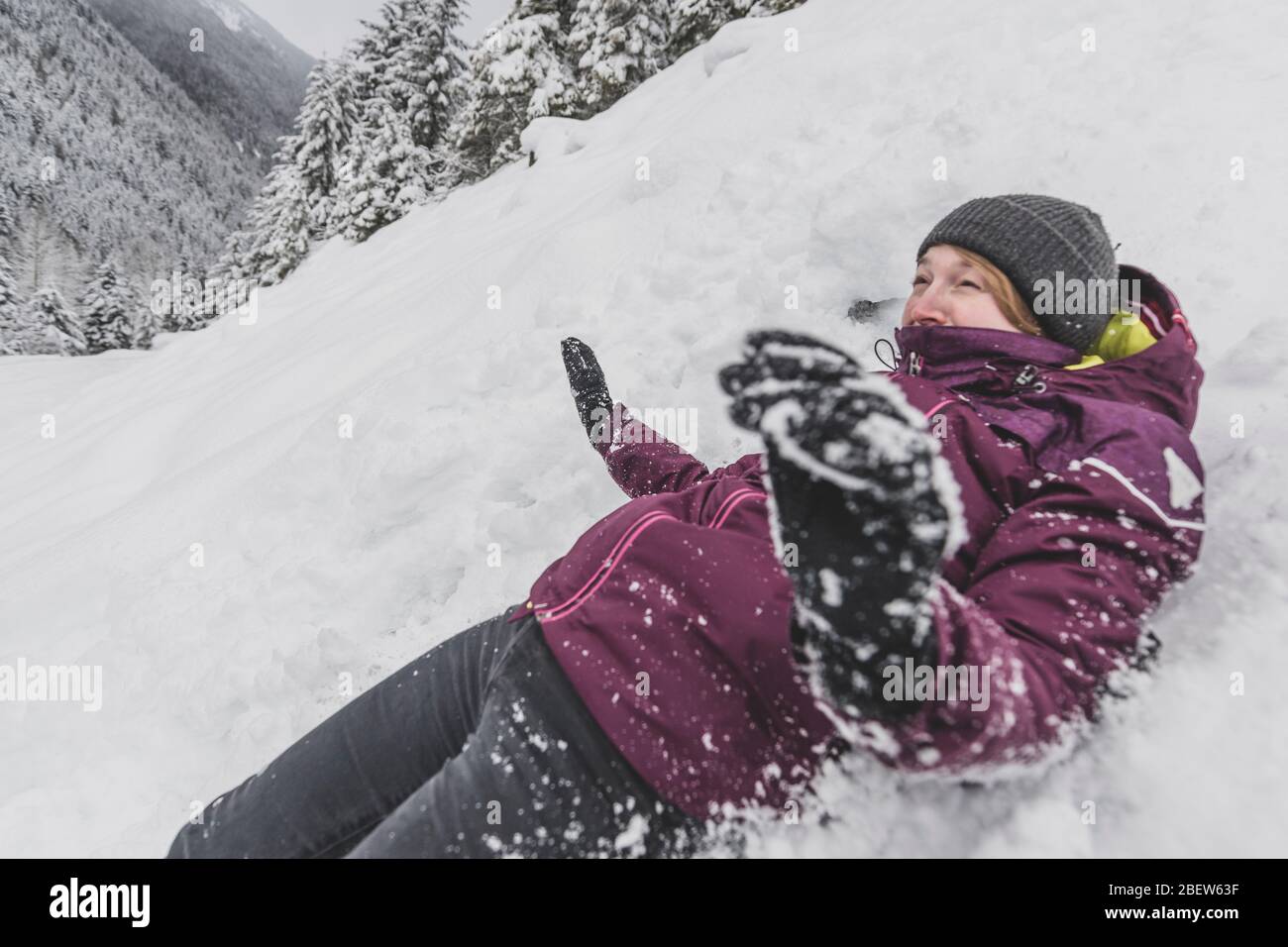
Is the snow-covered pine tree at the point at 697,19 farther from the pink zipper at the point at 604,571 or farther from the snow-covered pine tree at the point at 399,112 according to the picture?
the pink zipper at the point at 604,571

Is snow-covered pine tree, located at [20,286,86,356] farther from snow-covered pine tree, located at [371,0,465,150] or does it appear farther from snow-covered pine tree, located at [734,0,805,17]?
snow-covered pine tree, located at [734,0,805,17]

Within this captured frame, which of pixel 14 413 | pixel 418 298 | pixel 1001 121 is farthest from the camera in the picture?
pixel 14 413

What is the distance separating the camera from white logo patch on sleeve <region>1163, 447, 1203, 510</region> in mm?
1231

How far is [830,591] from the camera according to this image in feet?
2.81

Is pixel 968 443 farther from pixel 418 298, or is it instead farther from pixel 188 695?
pixel 418 298

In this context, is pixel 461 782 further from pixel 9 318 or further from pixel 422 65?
pixel 9 318

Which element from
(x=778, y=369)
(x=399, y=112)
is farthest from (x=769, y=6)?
(x=399, y=112)

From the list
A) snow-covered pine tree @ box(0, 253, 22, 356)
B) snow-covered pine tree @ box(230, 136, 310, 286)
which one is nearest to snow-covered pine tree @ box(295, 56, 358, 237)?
snow-covered pine tree @ box(230, 136, 310, 286)

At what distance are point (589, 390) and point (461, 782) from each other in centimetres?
169

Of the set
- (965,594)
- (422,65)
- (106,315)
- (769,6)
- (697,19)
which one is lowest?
(965,594)

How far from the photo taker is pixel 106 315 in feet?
119
